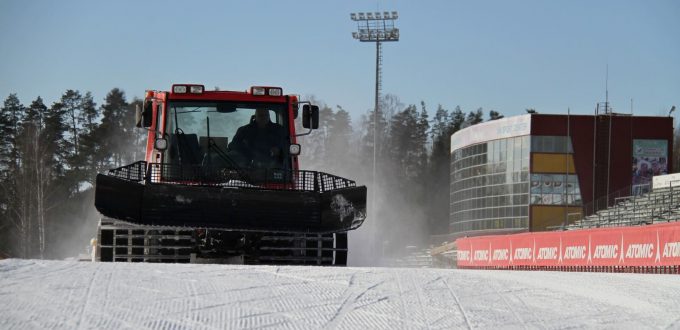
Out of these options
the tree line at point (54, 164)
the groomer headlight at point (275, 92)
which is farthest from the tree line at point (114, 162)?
the groomer headlight at point (275, 92)

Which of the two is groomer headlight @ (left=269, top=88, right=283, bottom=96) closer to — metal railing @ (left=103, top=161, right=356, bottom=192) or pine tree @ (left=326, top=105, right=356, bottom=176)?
metal railing @ (left=103, top=161, right=356, bottom=192)

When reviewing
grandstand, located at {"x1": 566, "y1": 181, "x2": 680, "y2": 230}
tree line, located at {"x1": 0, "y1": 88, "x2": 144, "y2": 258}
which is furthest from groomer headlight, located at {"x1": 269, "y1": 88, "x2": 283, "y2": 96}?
tree line, located at {"x1": 0, "y1": 88, "x2": 144, "y2": 258}

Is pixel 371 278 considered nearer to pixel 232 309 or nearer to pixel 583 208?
pixel 232 309

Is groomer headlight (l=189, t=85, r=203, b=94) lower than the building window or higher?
higher

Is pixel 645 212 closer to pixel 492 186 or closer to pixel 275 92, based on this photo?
pixel 492 186

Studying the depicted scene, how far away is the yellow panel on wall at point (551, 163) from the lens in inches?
2499

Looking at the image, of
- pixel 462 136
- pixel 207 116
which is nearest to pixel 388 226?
pixel 462 136

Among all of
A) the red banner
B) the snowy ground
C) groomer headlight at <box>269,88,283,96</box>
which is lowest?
the red banner

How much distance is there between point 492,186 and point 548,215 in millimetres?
5786

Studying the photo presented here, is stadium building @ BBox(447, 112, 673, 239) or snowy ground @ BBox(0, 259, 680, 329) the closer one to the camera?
snowy ground @ BBox(0, 259, 680, 329)

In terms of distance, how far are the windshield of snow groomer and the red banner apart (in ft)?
30.2

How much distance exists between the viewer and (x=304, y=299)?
8.34 meters

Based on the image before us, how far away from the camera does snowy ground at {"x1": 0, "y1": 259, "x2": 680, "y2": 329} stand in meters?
7.52

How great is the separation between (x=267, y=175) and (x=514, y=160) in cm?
5192
